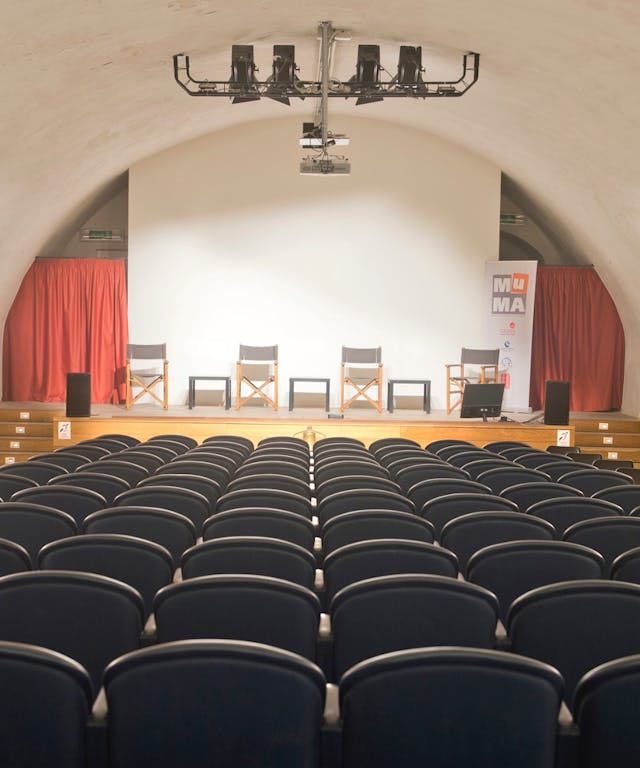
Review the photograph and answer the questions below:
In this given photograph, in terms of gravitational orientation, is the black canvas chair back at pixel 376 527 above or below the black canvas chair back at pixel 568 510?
above

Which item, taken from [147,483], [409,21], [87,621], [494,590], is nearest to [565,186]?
[409,21]

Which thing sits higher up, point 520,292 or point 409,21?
point 409,21

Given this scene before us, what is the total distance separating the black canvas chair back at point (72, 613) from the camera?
258 centimetres

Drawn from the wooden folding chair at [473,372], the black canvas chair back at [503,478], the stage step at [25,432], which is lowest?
the stage step at [25,432]

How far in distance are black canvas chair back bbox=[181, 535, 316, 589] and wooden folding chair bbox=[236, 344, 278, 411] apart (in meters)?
10.5

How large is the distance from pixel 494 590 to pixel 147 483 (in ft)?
8.69

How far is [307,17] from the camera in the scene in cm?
988

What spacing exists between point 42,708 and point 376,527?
208cm

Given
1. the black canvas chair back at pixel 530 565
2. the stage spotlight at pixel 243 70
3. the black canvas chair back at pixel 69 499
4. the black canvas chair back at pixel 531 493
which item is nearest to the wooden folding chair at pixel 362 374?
the stage spotlight at pixel 243 70

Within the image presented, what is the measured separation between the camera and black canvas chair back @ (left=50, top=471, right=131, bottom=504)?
549cm

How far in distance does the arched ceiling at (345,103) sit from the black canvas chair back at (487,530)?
4986 millimetres

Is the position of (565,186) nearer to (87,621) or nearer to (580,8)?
(580,8)

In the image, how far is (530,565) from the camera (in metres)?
3.29

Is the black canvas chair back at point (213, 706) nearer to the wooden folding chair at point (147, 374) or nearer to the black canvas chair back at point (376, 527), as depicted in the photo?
the black canvas chair back at point (376, 527)
